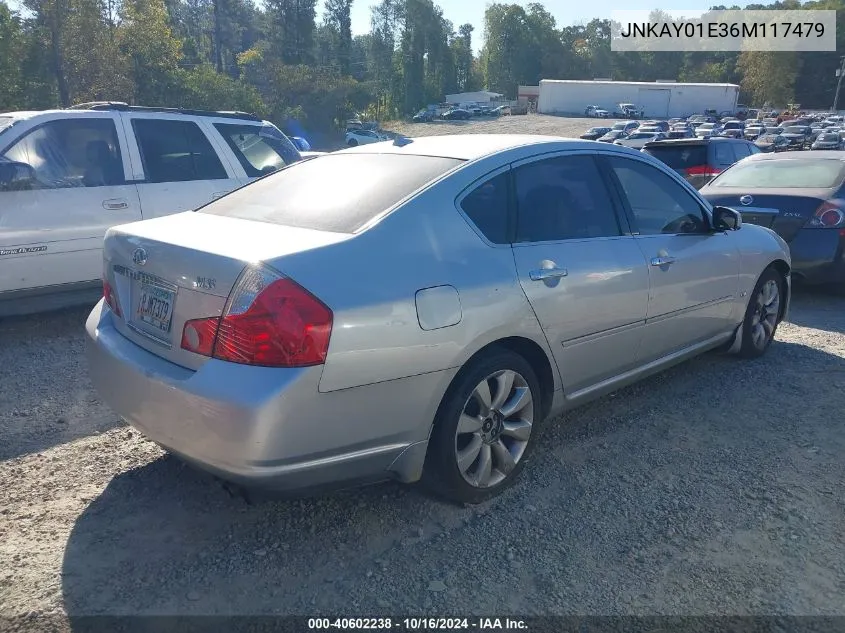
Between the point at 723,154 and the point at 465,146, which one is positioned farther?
the point at 723,154

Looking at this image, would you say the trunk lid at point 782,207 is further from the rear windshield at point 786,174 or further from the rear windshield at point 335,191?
the rear windshield at point 335,191

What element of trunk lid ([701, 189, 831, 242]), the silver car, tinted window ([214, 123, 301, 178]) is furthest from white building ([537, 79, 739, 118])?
the silver car

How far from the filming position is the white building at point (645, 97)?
248 feet

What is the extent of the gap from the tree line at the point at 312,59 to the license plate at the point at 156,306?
27.3m

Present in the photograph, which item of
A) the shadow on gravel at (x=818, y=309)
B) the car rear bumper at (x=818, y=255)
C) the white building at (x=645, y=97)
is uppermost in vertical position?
the white building at (x=645, y=97)

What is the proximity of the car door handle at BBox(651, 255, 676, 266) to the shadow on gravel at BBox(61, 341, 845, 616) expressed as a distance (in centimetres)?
99

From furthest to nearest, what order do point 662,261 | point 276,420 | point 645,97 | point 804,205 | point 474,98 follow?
point 474,98 → point 645,97 → point 804,205 → point 662,261 → point 276,420

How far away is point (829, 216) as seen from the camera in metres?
6.82

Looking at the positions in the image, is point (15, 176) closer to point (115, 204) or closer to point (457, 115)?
point (115, 204)

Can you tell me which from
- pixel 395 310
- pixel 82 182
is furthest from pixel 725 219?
pixel 82 182

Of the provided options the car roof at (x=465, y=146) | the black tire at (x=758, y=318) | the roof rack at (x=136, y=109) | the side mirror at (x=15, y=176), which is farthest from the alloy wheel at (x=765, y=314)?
the side mirror at (x=15, y=176)

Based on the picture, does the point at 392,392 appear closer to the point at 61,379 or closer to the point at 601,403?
the point at 601,403

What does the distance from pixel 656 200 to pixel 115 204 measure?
13.9 feet

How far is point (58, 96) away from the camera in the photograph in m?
27.4
